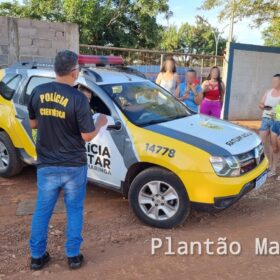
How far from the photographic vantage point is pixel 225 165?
152 inches

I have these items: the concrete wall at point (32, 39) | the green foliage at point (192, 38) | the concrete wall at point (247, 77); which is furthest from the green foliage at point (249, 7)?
the green foliage at point (192, 38)

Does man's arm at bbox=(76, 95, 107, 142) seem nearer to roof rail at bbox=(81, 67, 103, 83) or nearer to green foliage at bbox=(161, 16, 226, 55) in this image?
roof rail at bbox=(81, 67, 103, 83)

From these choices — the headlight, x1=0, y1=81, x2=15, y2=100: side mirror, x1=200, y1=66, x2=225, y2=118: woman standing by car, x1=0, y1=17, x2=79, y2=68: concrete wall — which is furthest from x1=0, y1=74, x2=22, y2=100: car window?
x1=200, y1=66, x2=225, y2=118: woman standing by car

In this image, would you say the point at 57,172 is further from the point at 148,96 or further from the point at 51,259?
the point at 148,96

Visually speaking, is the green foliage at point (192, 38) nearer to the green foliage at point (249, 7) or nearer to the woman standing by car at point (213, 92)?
the green foliage at point (249, 7)

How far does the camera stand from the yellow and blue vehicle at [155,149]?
3854 millimetres

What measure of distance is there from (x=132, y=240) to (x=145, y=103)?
69.7 inches

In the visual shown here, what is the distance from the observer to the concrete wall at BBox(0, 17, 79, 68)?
7711mm

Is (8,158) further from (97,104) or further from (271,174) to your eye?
(271,174)

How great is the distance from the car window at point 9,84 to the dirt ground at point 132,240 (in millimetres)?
1385

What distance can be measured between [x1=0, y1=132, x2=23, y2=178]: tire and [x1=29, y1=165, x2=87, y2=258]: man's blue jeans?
2.35 meters

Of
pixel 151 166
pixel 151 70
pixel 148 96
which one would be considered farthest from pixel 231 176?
pixel 151 70

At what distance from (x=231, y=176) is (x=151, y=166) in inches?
34.6

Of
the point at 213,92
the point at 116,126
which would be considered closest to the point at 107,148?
the point at 116,126
